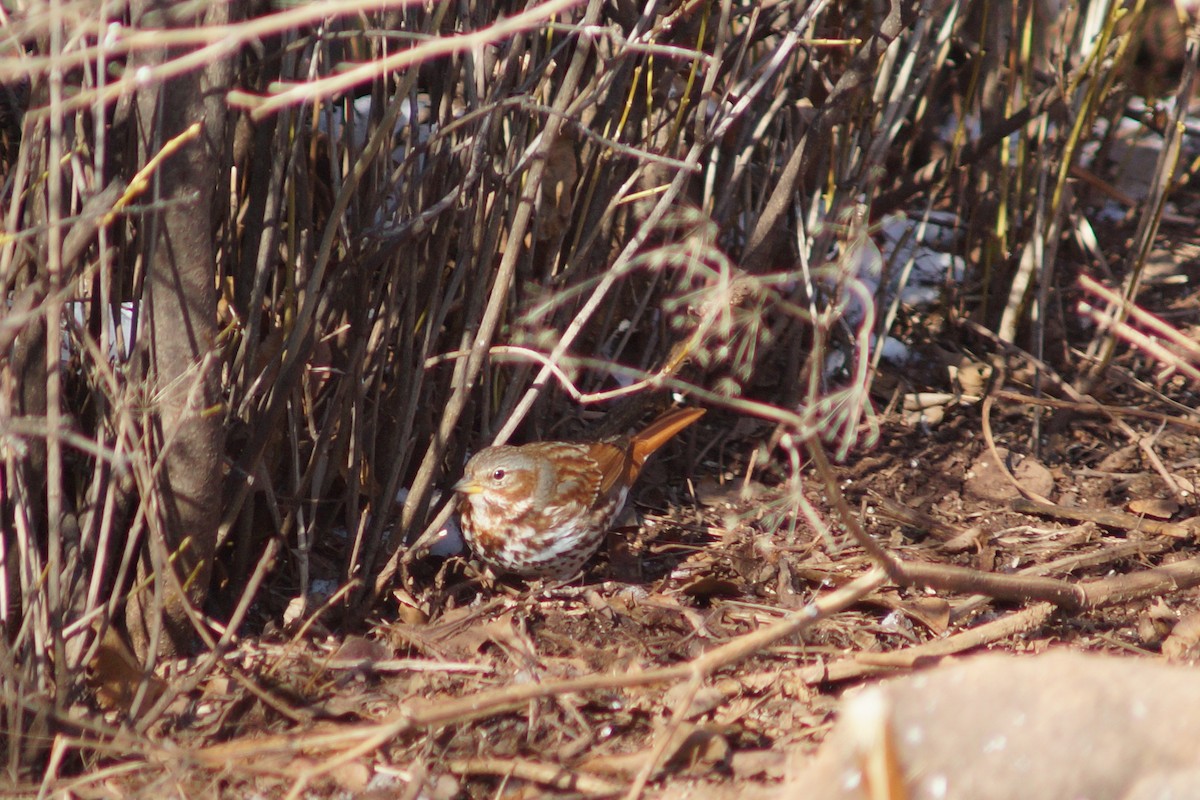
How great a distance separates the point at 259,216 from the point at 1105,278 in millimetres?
3547

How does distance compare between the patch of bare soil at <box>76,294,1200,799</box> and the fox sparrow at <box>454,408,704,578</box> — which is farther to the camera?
the fox sparrow at <box>454,408,704,578</box>

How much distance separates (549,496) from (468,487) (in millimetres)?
298

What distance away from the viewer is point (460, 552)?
3.71 m

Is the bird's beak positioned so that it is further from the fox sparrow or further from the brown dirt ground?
the brown dirt ground

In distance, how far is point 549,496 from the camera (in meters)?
3.56

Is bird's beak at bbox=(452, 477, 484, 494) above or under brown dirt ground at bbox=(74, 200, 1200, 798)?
above

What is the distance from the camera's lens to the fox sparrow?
341 cm

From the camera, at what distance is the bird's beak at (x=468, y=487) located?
132 inches

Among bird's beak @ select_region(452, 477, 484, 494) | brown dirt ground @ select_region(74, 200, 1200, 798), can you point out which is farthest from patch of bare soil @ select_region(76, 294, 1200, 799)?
bird's beak @ select_region(452, 477, 484, 494)

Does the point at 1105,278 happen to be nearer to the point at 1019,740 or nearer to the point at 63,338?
the point at 1019,740

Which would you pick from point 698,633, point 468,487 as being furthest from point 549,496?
point 698,633

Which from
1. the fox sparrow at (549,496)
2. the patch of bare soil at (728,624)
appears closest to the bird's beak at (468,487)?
the fox sparrow at (549,496)

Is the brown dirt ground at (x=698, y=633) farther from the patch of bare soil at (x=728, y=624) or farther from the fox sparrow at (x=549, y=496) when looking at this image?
the fox sparrow at (x=549, y=496)

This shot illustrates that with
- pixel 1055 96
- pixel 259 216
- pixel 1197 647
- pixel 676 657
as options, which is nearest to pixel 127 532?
pixel 259 216
